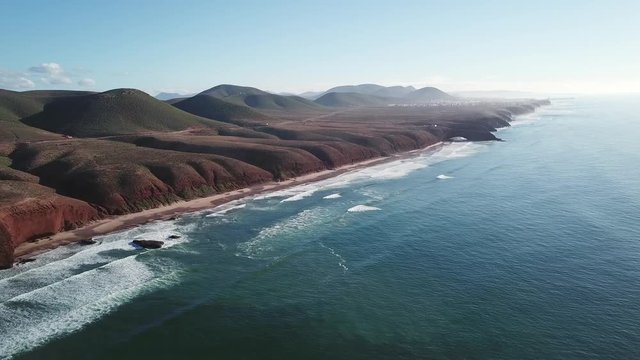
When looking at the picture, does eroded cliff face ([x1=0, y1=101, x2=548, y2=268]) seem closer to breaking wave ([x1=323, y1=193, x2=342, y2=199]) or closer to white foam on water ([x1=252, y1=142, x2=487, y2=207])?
white foam on water ([x1=252, y1=142, x2=487, y2=207])

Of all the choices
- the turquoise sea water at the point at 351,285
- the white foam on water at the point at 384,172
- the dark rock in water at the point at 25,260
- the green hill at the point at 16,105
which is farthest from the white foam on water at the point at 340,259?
the green hill at the point at 16,105

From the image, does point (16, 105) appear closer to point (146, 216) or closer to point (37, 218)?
point (146, 216)

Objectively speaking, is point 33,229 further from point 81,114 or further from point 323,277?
point 81,114

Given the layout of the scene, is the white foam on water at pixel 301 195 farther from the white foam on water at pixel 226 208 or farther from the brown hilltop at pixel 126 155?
the brown hilltop at pixel 126 155

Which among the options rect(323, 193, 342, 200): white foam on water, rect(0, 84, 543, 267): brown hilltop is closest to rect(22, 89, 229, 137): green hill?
rect(0, 84, 543, 267): brown hilltop

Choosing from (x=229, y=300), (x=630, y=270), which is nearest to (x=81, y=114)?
(x=229, y=300)

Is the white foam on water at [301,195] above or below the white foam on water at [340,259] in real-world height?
above
